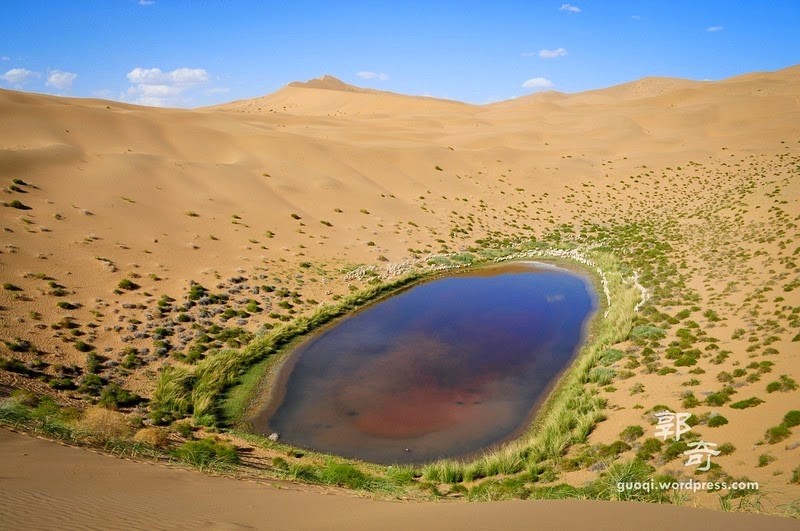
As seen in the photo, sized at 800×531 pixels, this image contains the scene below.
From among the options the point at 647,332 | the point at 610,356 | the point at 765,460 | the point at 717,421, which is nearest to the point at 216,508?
the point at 765,460

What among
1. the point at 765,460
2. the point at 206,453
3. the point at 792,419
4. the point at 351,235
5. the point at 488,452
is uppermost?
the point at 351,235

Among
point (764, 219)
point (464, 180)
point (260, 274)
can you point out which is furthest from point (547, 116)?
point (260, 274)

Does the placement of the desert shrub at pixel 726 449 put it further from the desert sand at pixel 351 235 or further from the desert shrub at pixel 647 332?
the desert shrub at pixel 647 332

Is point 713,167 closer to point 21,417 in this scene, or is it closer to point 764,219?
point 764,219

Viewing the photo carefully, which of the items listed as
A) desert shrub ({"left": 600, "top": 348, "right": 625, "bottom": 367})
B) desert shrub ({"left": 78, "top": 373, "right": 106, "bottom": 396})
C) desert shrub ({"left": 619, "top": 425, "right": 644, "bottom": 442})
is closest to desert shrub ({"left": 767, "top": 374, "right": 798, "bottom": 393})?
desert shrub ({"left": 619, "top": 425, "right": 644, "bottom": 442})

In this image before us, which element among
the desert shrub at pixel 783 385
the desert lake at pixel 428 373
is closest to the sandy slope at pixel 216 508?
the desert lake at pixel 428 373

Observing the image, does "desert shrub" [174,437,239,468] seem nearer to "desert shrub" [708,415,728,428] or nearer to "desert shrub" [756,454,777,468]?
"desert shrub" [756,454,777,468]

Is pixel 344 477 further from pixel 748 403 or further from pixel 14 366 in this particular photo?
pixel 14 366
